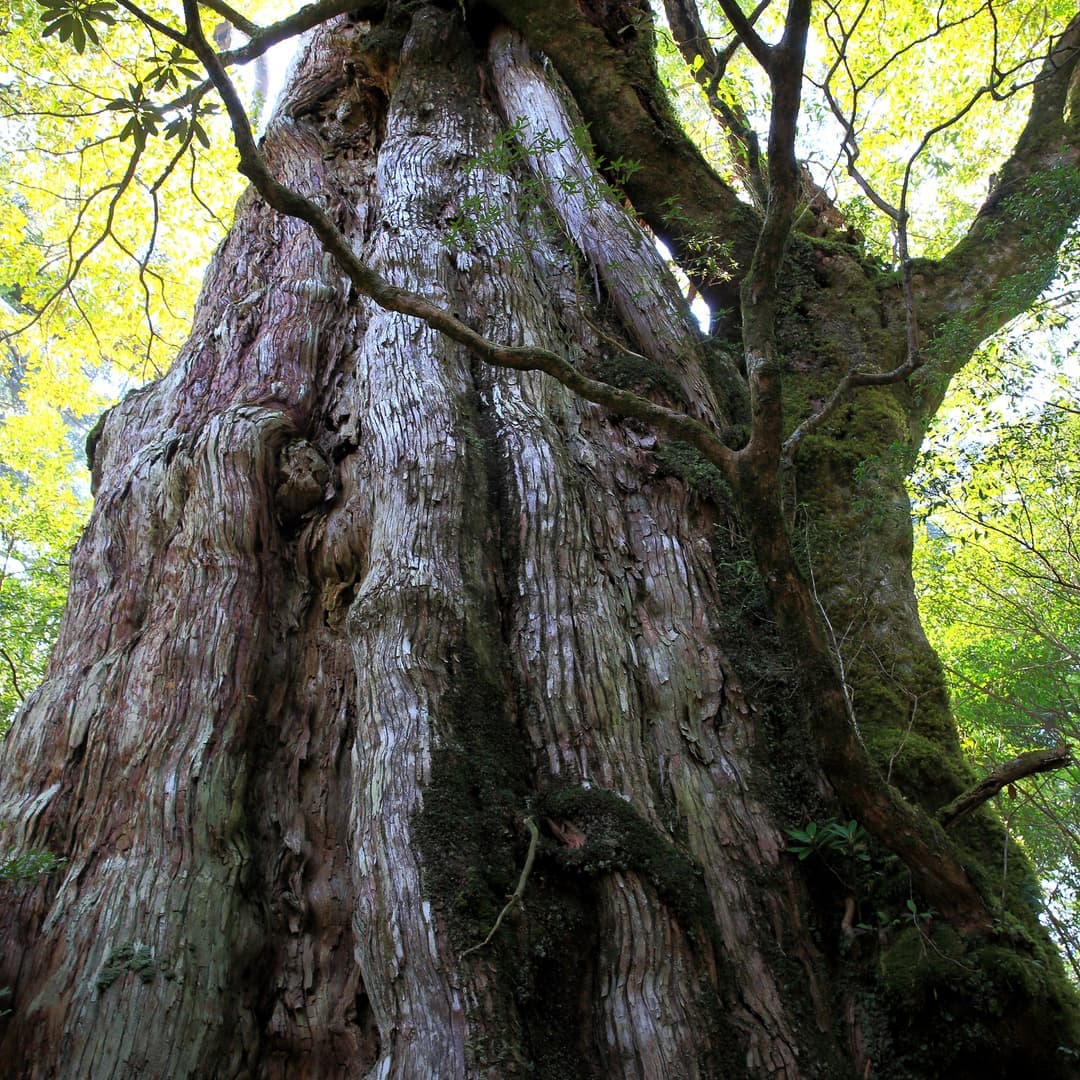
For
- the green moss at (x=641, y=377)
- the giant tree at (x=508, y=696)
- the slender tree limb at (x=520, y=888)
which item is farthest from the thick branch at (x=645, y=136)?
the slender tree limb at (x=520, y=888)

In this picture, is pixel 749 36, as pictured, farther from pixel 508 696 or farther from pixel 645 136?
pixel 645 136

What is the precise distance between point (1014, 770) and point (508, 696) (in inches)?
→ 64.1

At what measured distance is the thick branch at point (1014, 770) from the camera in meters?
2.41

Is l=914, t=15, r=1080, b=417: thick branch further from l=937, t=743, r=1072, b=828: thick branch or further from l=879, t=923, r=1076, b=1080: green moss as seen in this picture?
l=879, t=923, r=1076, b=1080: green moss

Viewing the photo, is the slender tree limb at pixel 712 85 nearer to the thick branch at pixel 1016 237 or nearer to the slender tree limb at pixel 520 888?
the thick branch at pixel 1016 237

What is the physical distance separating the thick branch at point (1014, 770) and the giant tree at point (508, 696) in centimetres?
9

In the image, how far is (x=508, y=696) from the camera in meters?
3.06

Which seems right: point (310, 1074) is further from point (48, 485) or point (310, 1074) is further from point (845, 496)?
point (48, 485)

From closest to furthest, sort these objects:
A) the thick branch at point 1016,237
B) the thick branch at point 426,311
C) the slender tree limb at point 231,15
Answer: the thick branch at point 426,311
the slender tree limb at point 231,15
the thick branch at point 1016,237

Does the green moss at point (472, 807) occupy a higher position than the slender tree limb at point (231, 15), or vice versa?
the slender tree limb at point (231, 15)

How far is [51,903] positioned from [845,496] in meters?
3.80

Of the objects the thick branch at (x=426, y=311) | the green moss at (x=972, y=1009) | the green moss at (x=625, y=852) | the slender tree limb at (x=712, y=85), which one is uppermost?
the slender tree limb at (x=712, y=85)

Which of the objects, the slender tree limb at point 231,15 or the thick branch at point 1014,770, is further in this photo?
the slender tree limb at point 231,15

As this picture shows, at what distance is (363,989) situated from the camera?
2.62 meters
